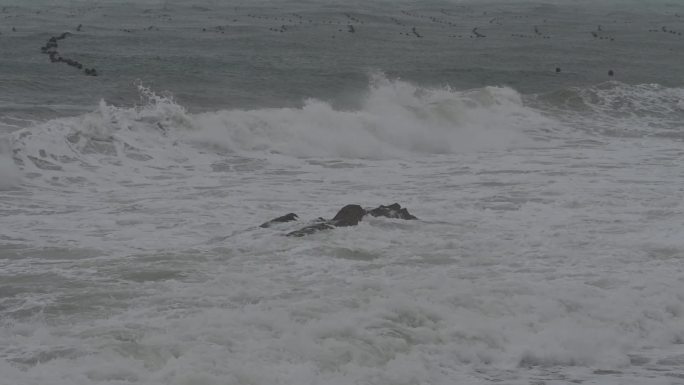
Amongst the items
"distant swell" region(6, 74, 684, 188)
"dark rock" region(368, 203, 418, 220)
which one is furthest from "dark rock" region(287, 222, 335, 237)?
"distant swell" region(6, 74, 684, 188)

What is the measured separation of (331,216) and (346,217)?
3.86 feet

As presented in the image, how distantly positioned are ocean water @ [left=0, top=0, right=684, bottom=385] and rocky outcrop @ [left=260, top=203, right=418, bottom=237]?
0.17m

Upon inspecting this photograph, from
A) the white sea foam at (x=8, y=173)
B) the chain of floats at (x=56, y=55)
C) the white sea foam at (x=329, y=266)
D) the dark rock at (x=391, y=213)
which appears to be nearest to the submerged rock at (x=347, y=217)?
the dark rock at (x=391, y=213)

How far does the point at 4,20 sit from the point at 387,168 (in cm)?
3042

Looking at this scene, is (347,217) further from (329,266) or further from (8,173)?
(8,173)

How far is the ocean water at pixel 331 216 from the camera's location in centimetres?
812

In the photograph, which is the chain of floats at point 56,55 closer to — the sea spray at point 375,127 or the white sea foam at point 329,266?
the sea spray at point 375,127

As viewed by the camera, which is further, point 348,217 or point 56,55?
point 56,55

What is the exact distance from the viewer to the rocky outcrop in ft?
38.9

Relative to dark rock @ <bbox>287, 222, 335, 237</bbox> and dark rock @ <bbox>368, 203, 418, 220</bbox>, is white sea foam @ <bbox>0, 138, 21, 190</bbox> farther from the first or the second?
dark rock @ <bbox>368, 203, 418, 220</bbox>

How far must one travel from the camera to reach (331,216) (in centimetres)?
1341

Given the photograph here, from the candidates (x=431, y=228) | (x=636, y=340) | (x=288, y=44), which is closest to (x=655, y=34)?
(x=288, y=44)

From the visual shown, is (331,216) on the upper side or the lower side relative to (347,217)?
lower

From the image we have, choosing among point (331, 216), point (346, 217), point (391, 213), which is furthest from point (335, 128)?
point (346, 217)
